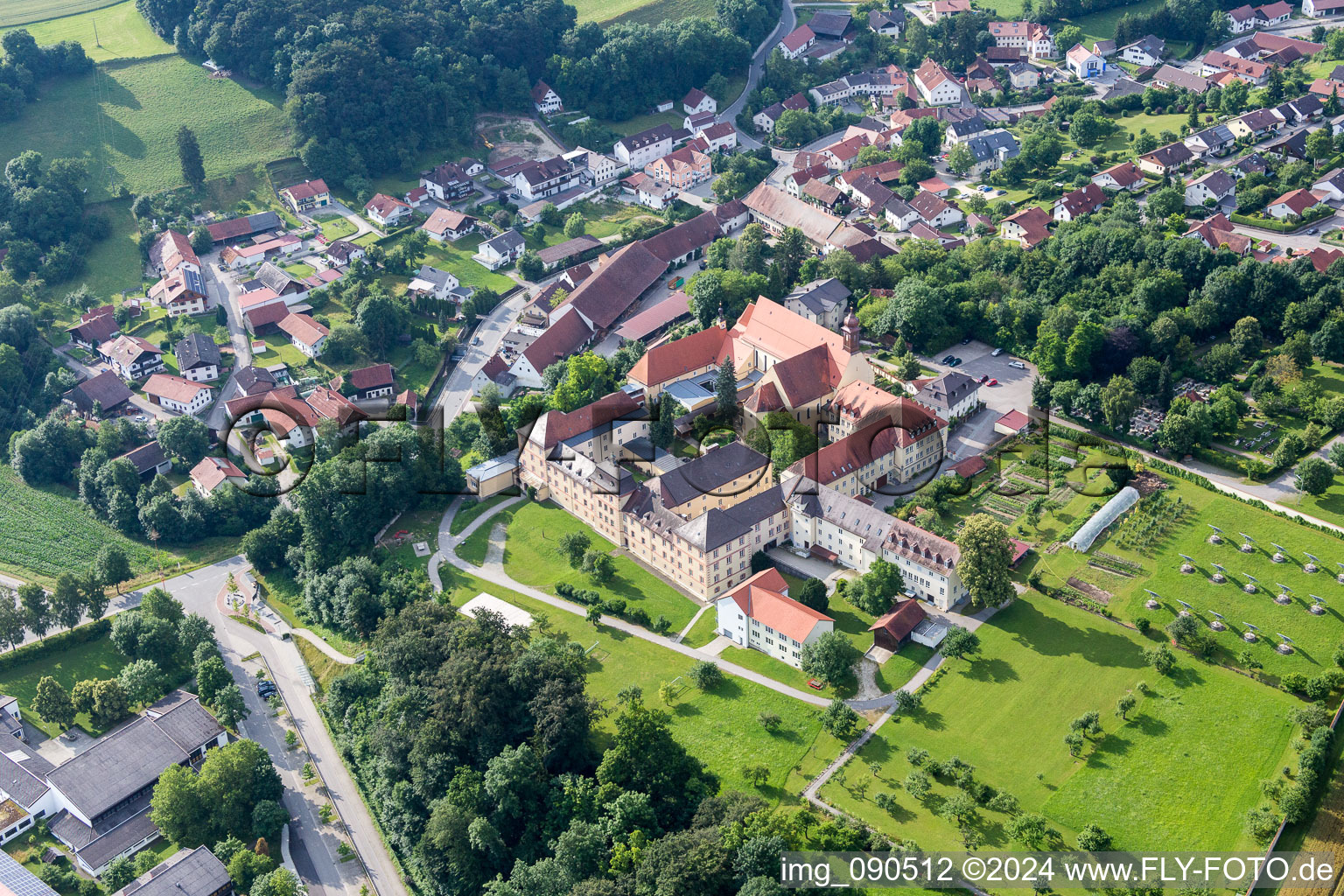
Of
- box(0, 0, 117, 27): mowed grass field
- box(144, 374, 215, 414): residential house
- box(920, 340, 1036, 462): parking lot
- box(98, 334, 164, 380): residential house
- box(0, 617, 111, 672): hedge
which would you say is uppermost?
box(0, 0, 117, 27): mowed grass field

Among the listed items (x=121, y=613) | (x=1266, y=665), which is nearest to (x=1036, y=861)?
(x=1266, y=665)

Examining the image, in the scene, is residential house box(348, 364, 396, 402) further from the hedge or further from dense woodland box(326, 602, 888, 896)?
dense woodland box(326, 602, 888, 896)

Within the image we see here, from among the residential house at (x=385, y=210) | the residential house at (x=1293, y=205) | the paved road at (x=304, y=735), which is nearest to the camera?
the paved road at (x=304, y=735)

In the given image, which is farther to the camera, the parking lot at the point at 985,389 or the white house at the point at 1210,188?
the white house at the point at 1210,188

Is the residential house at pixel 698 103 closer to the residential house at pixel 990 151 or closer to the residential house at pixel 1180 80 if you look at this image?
the residential house at pixel 990 151

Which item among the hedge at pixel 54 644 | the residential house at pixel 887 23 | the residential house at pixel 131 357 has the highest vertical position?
the residential house at pixel 887 23

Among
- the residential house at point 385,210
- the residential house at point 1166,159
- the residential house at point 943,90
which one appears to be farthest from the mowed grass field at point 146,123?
the residential house at point 1166,159

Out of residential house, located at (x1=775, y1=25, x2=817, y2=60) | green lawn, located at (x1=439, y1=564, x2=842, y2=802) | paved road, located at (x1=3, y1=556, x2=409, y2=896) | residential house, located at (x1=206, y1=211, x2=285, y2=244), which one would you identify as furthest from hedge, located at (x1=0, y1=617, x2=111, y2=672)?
residential house, located at (x1=775, y1=25, x2=817, y2=60)
